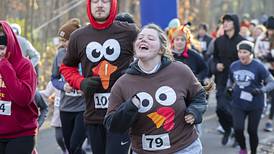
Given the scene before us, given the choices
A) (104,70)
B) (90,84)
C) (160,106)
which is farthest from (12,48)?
(160,106)

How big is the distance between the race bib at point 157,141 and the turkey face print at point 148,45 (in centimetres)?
59

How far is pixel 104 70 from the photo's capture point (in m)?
6.27

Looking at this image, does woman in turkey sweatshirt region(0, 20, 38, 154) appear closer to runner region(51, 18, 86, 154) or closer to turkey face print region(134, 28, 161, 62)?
turkey face print region(134, 28, 161, 62)

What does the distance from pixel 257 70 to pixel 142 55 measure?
4.54 meters

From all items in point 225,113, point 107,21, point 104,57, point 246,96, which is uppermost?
point 107,21

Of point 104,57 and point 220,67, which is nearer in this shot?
point 104,57

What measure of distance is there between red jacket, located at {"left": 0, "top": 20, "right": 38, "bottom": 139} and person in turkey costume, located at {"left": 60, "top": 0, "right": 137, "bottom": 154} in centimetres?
61

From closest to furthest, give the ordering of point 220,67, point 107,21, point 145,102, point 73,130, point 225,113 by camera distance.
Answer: point 145,102
point 107,21
point 73,130
point 225,113
point 220,67

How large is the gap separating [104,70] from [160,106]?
1.29m

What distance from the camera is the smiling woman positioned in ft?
16.8

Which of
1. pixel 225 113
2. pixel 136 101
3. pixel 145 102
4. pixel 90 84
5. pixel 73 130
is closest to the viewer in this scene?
pixel 136 101

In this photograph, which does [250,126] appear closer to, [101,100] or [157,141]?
[101,100]

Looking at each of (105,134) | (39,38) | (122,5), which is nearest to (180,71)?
(105,134)

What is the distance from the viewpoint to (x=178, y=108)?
16.9 ft
